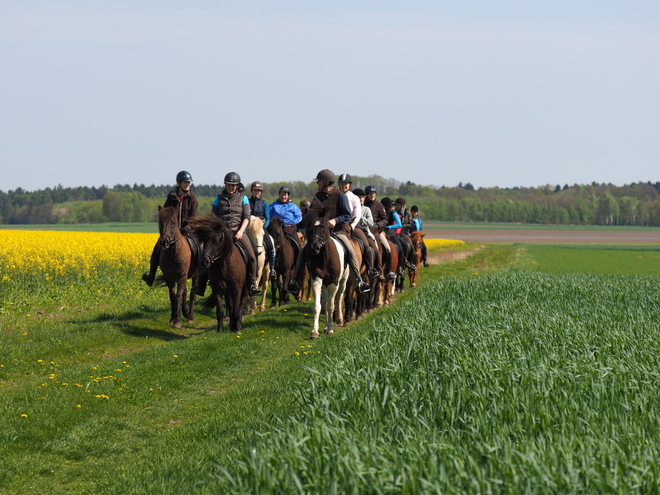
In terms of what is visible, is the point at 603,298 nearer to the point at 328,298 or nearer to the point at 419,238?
the point at 328,298

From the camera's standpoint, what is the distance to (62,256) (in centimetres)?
2052

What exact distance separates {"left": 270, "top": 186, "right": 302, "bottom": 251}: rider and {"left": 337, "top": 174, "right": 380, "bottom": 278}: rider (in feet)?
8.55

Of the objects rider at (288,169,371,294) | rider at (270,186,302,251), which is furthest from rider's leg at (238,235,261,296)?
rider at (270,186,302,251)

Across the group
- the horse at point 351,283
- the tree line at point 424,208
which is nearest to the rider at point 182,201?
the horse at point 351,283

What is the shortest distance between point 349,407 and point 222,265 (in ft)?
23.9

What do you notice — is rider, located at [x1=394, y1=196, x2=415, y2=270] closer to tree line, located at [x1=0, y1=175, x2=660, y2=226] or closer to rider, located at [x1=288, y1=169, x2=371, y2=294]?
rider, located at [x1=288, y1=169, x2=371, y2=294]

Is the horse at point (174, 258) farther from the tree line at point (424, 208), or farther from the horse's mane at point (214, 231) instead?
the tree line at point (424, 208)

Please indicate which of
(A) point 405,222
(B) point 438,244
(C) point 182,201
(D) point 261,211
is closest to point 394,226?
(A) point 405,222

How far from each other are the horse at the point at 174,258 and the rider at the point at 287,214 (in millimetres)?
3110

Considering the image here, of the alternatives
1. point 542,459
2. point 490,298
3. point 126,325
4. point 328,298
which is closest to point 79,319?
point 126,325

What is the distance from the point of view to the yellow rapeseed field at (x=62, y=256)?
1864cm

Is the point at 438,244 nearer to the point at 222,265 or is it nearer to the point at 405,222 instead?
the point at 405,222

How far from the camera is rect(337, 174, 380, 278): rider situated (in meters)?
13.2

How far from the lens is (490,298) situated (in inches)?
573
